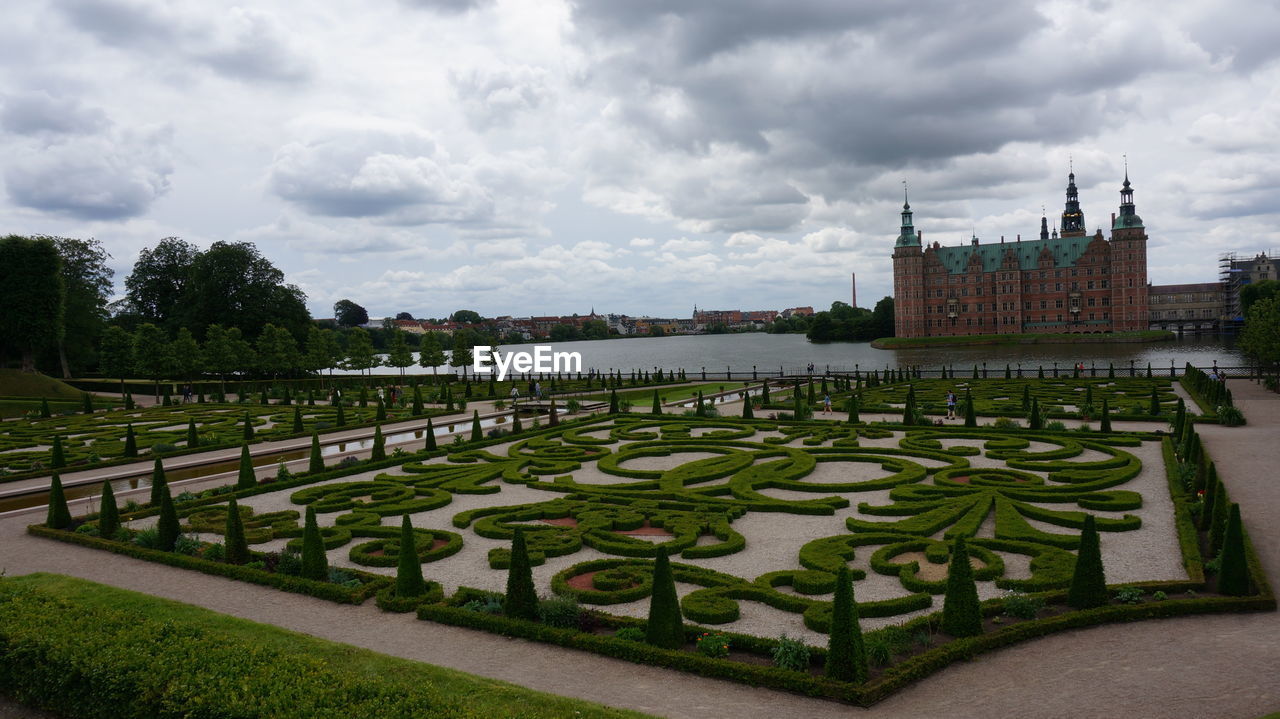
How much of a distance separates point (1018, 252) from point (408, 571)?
128m

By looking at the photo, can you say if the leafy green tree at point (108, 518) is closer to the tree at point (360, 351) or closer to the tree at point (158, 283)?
the tree at point (360, 351)

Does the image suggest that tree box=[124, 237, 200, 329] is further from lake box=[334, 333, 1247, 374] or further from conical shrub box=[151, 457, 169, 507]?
conical shrub box=[151, 457, 169, 507]

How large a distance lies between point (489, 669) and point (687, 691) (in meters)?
2.33

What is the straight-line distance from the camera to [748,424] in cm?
2653

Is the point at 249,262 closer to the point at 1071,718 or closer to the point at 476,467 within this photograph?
the point at 476,467

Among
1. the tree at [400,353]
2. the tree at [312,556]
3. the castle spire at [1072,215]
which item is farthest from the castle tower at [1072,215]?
the tree at [312,556]

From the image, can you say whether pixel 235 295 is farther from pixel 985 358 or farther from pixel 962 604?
pixel 985 358

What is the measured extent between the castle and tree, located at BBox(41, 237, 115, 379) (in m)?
108

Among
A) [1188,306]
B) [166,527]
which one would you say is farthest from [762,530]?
[1188,306]

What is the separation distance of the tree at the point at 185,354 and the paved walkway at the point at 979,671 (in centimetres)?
4259

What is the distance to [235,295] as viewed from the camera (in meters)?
62.8

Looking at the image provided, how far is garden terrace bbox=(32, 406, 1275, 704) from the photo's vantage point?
378 inches

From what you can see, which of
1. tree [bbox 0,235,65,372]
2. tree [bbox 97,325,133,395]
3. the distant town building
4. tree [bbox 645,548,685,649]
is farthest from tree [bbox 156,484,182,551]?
the distant town building

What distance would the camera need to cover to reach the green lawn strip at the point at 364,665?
6.63m
